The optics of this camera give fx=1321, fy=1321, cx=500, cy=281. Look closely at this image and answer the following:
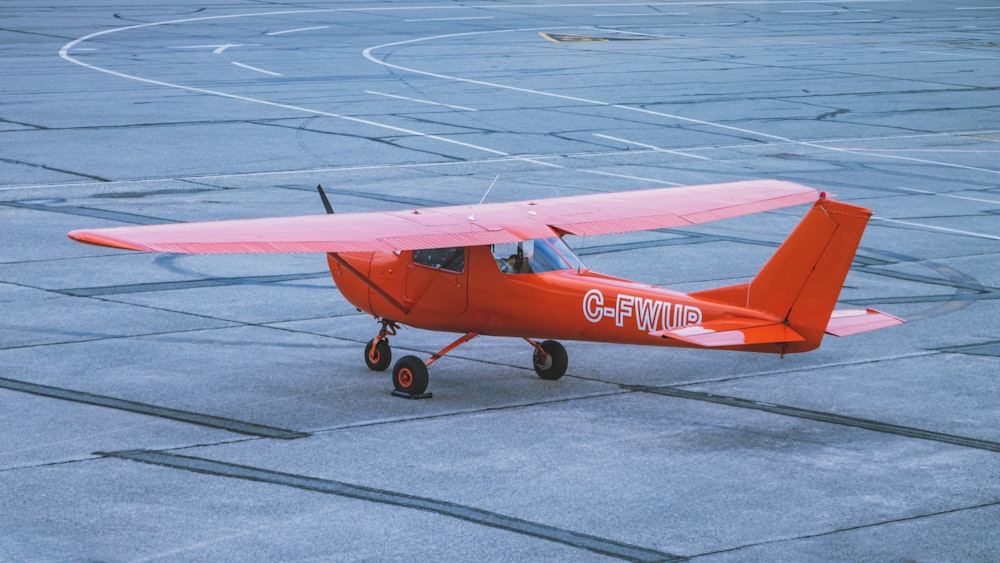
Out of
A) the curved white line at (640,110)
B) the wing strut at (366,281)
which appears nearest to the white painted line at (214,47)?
the curved white line at (640,110)

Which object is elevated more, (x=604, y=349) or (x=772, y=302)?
(x=772, y=302)

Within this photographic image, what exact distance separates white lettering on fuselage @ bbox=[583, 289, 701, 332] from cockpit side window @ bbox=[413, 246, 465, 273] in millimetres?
1656

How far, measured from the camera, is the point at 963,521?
462 inches

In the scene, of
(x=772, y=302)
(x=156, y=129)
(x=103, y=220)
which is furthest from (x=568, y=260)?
(x=156, y=129)

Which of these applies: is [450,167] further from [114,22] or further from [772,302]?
[114,22]

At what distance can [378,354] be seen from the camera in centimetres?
1633

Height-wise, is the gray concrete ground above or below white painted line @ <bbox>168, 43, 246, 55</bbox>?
below

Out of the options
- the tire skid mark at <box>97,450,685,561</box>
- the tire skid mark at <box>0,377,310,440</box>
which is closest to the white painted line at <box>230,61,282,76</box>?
the tire skid mark at <box>0,377,310,440</box>

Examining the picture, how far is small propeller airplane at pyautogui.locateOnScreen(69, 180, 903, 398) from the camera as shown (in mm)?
13781

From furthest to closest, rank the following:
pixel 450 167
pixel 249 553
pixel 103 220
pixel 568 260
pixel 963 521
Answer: pixel 450 167
pixel 103 220
pixel 568 260
pixel 963 521
pixel 249 553

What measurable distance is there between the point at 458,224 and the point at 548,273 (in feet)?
3.92

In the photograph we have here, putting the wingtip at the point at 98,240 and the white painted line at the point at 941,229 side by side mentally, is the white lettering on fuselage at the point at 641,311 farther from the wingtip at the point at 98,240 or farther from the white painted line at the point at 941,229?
the white painted line at the point at 941,229

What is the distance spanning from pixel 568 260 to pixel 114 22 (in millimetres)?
46888

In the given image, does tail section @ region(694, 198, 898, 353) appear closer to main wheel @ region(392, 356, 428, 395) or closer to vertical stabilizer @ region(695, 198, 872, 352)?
vertical stabilizer @ region(695, 198, 872, 352)
